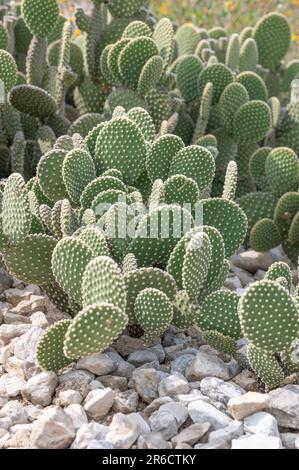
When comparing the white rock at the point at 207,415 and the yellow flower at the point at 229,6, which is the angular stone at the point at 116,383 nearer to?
the white rock at the point at 207,415

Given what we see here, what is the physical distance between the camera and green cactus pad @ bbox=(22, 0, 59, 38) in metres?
3.90

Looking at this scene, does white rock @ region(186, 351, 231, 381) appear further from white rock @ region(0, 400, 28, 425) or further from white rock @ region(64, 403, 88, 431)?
white rock @ region(0, 400, 28, 425)

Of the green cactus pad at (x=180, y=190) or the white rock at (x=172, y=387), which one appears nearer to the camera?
the white rock at (x=172, y=387)

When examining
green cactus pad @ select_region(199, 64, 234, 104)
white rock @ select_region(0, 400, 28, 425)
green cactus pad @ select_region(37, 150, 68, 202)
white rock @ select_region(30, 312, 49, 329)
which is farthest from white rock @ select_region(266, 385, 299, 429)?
green cactus pad @ select_region(199, 64, 234, 104)

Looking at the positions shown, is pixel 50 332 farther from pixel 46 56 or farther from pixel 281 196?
pixel 46 56

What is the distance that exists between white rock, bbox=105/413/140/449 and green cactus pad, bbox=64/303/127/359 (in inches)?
8.3

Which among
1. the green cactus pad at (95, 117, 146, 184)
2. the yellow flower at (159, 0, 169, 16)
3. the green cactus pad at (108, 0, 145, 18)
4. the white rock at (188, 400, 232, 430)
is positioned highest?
the green cactus pad at (108, 0, 145, 18)

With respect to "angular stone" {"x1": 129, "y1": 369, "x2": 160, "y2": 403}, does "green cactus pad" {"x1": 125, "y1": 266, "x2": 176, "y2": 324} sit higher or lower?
higher

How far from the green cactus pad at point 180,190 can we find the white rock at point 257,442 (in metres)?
0.92

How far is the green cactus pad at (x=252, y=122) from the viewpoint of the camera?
389 cm

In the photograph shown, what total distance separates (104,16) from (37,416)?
2561 mm

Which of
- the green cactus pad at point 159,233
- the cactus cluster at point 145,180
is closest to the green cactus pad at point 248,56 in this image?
the cactus cluster at point 145,180

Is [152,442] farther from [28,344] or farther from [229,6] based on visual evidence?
[229,6]

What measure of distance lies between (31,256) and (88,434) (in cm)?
75
